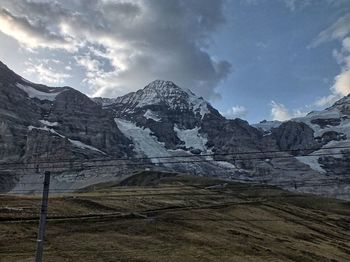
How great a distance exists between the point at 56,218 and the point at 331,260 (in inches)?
2085

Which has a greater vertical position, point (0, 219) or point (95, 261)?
point (0, 219)

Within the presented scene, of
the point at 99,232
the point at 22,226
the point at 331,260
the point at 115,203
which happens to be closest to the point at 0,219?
the point at 22,226

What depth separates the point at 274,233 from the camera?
122188 mm

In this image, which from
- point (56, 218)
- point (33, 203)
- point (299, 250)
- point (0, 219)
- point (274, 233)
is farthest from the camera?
point (274, 233)

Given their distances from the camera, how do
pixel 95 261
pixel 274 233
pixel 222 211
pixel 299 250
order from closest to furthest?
pixel 95 261 → pixel 299 250 → pixel 274 233 → pixel 222 211

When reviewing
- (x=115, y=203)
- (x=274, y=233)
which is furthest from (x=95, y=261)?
(x=274, y=233)

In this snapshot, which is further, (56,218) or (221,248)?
(56,218)

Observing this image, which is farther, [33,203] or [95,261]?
[33,203]

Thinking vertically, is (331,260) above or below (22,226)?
below

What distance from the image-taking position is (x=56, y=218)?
9275 cm

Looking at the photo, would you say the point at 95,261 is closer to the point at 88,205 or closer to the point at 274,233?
the point at 88,205

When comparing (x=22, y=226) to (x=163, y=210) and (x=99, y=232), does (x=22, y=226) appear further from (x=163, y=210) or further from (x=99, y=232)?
(x=163, y=210)

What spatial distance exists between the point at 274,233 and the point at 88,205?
151 feet

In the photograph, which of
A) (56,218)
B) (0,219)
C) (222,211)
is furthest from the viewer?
(222,211)
